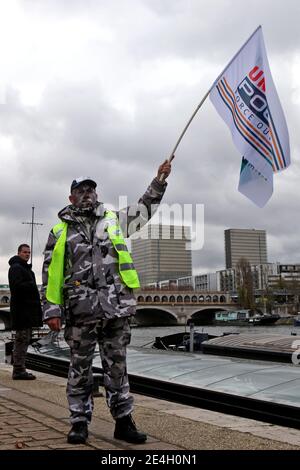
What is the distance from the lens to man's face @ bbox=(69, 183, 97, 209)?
431cm

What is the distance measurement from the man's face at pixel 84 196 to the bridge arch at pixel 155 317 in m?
87.5

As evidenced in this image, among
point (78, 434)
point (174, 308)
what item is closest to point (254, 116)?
point (78, 434)

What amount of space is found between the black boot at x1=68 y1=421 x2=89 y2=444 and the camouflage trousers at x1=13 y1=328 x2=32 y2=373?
4123mm

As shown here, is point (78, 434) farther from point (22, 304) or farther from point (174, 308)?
point (174, 308)

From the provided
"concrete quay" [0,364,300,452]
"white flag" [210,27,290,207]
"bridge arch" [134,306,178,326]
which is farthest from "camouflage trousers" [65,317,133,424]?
"bridge arch" [134,306,178,326]

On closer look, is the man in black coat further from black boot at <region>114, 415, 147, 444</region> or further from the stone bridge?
the stone bridge

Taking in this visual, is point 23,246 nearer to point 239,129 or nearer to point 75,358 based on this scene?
point 239,129

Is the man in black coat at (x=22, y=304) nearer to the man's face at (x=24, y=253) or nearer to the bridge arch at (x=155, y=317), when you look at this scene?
the man's face at (x=24, y=253)

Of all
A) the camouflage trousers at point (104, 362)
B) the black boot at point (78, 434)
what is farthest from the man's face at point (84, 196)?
the black boot at point (78, 434)

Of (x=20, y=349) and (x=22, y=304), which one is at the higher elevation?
(x=22, y=304)

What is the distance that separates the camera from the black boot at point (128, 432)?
389 centimetres

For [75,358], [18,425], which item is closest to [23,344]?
[18,425]

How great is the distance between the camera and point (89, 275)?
4.12 m

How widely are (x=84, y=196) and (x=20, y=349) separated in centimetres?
426
